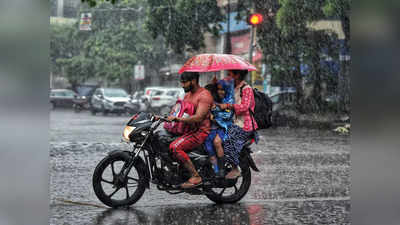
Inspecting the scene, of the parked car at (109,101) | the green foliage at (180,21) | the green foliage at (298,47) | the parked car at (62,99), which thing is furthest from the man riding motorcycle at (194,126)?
the parked car at (62,99)

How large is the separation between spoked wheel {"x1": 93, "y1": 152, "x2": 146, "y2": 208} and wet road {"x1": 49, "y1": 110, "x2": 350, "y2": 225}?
5.2 inches

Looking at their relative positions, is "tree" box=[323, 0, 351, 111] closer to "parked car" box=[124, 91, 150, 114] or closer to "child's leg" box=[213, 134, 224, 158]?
"parked car" box=[124, 91, 150, 114]

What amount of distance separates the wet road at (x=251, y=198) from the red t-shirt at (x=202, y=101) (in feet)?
2.97

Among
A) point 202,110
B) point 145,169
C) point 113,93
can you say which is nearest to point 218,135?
point 202,110

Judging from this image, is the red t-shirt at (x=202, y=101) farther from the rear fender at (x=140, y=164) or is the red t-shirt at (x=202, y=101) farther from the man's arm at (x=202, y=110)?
the rear fender at (x=140, y=164)

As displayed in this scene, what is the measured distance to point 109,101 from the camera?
3416cm

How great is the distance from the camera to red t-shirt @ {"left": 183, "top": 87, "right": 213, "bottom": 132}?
6305 millimetres

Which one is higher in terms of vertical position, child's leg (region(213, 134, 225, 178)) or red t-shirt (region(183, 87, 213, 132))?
red t-shirt (region(183, 87, 213, 132))

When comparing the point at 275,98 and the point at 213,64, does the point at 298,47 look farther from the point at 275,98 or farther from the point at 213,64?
the point at 213,64

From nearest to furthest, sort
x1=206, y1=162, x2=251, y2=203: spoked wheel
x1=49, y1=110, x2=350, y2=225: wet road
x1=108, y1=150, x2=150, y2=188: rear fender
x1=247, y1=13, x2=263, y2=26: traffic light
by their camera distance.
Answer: x1=49, y1=110, x2=350, y2=225: wet road → x1=108, y1=150, x2=150, y2=188: rear fender → x1=206, y1=162, x2=251, y2=203: spoked wheel → x1=247, y1=13, x2=263, y2=26: traffic light

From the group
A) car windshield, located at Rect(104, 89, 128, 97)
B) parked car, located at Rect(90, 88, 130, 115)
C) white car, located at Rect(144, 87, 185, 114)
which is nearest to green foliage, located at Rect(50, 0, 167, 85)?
car windshield, located at Rect(104, 89, 128, 97)

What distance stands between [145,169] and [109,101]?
28247 millimetres
